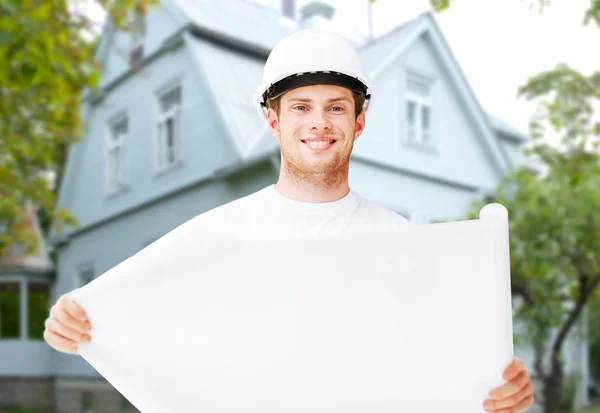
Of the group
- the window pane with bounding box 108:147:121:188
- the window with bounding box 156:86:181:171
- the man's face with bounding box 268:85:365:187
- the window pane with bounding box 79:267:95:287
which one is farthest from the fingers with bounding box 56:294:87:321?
the window pane with bounding box 79:267:95:287

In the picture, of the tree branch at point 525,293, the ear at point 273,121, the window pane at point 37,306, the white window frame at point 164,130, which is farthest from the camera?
the window pane at point 37,306

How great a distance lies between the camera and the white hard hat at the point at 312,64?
4.42 feet

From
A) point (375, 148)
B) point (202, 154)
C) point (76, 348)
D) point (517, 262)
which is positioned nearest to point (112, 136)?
point (202, 154)

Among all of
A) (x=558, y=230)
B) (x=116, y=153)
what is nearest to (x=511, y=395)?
(x=558, y=230)

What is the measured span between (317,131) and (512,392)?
553 mm

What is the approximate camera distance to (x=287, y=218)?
140cm

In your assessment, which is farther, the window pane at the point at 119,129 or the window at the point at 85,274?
the window at the point at 85,274

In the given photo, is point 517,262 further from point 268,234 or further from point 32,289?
point 32,289

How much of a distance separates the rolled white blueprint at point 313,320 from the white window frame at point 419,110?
310 inches

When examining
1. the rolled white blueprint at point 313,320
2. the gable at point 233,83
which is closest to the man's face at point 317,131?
the rolled white blueprint at point 313,320

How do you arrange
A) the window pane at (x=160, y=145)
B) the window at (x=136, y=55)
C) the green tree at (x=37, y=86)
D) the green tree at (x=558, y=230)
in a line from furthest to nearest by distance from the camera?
the window at (x=136, y=55) → the window pane at (x=160, y=145) → the green tree at (x=558, y=230) → the green tree at (x=37, y=86)

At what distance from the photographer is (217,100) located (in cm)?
865

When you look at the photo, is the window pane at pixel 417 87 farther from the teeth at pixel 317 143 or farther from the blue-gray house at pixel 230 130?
the teeth at pixel 317 143

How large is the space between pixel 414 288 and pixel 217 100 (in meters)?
7.62
